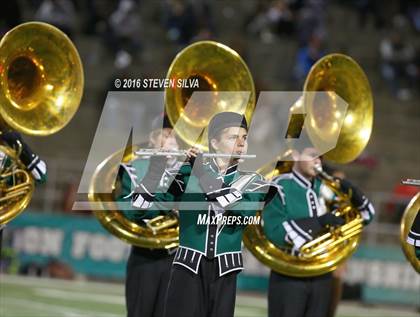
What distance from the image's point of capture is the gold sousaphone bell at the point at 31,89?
6988mm

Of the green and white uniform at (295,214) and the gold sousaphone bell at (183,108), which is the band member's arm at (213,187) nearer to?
the gold sousaphone bell at (183,108)

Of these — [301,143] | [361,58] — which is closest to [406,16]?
[361,58]

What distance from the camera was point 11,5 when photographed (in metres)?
15.6

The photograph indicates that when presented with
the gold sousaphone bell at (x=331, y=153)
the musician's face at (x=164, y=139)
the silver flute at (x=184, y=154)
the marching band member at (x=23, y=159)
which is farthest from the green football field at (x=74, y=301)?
the silver flute at (x=184, y=154)

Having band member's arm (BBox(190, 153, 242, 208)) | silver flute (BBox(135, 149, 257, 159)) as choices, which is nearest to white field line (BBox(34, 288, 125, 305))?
silver flute (BBox(135, 149, 257, 159))

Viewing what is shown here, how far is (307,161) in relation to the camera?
288 inches

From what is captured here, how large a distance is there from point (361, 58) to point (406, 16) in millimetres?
1207

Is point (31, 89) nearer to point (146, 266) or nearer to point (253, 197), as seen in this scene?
point (146, 266)

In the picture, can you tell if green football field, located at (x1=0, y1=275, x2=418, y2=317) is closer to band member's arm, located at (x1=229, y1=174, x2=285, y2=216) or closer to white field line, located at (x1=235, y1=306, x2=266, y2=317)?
white field line, located at (x1=235, y1=306, x2=266, y2=317)

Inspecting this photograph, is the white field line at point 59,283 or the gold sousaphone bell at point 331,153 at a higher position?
the gold sousaphone bell at point 331,153

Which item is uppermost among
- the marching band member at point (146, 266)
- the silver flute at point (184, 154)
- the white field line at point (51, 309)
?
the silver flute at point (184, 154)

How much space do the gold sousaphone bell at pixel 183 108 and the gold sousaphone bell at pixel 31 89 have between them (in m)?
0.57

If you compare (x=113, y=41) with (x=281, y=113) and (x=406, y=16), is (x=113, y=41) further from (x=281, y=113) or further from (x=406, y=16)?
(x=406, y=16)
